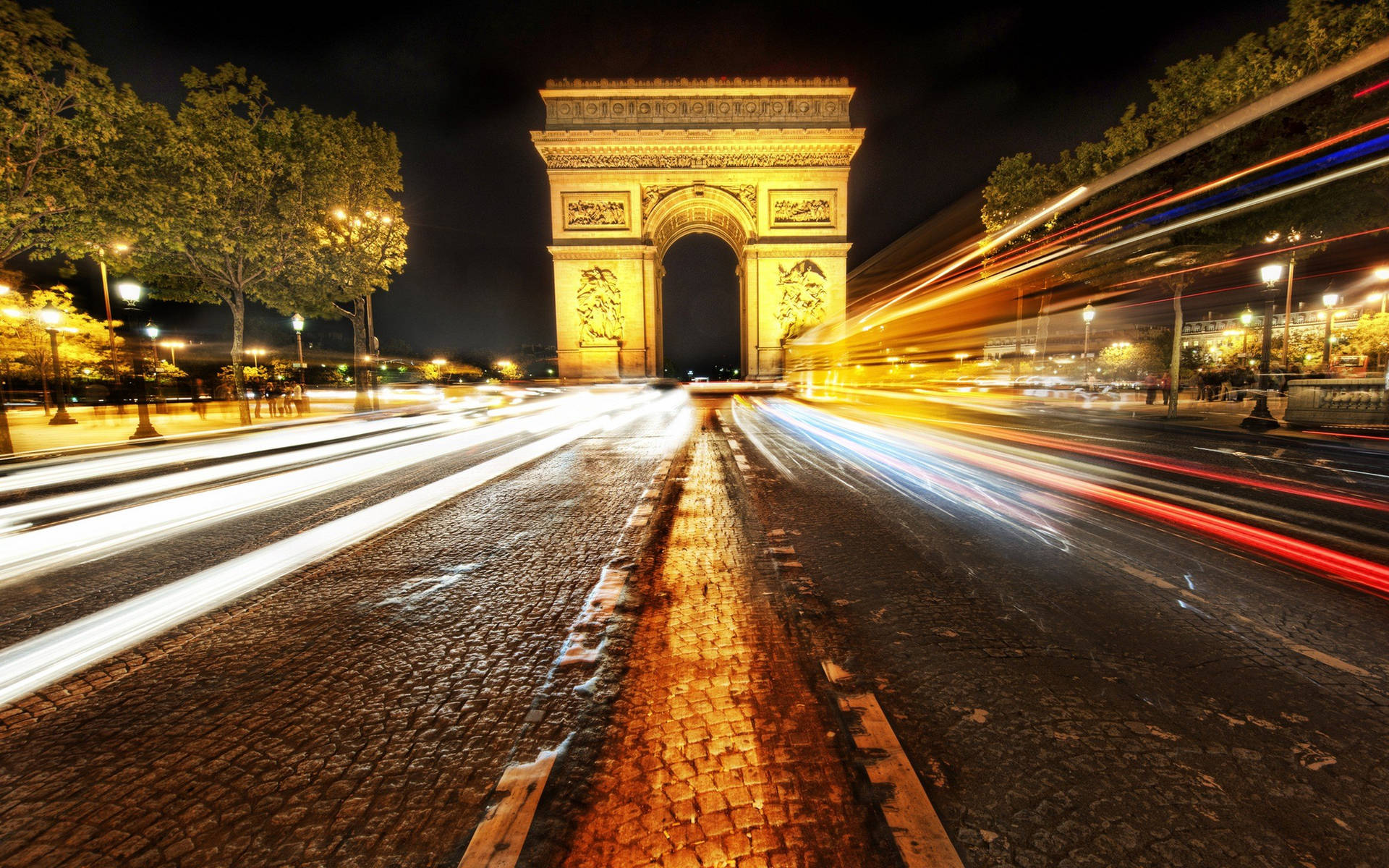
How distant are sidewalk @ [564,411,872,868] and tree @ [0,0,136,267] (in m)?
15.4

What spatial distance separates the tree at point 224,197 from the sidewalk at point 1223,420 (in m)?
24.8

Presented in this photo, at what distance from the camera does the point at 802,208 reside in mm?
32344

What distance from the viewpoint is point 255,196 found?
15445 millimetres

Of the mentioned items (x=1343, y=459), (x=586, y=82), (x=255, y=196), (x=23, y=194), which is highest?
(x=586, y=82)

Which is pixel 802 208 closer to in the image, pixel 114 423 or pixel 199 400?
pixel 199 400

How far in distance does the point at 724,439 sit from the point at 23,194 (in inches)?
559

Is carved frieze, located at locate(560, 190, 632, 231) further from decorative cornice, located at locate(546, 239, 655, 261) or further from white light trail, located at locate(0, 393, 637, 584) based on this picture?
white light trail, located at locate(0, 393, 637, 584)

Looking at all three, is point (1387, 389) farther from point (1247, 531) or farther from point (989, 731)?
point (989, 731)

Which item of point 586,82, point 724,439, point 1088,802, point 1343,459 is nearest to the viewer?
point 1088,802

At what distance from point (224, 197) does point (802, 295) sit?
26301 millimetres

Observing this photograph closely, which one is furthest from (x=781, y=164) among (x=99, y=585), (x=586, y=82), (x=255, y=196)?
(x=99, y=585)

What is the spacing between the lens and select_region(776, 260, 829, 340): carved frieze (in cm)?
3228

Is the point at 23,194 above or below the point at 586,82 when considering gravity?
below

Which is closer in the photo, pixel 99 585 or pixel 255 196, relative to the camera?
pixel 99 585
